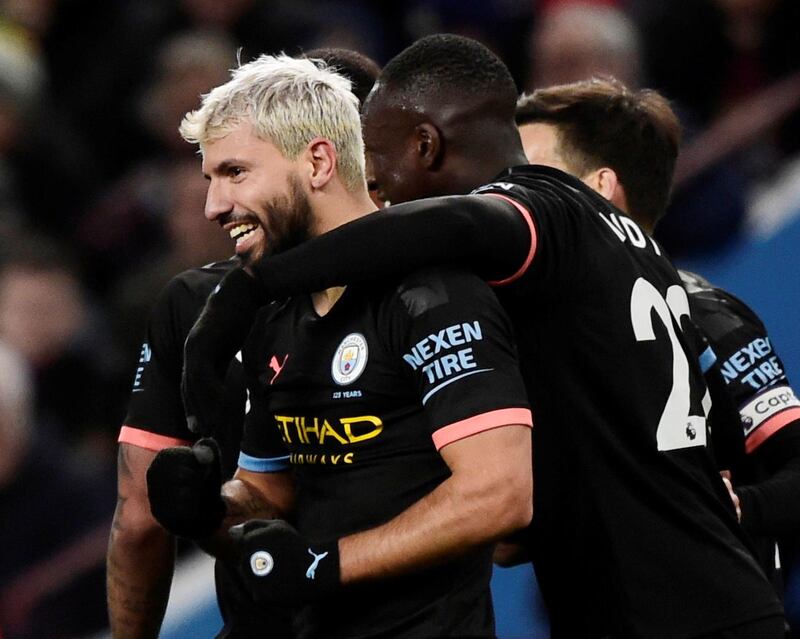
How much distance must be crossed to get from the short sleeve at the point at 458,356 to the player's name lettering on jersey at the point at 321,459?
0.56 ft

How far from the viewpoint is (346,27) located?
690cm

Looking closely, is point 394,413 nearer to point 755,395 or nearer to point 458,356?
point 458,356

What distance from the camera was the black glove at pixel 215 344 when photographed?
2.68 m

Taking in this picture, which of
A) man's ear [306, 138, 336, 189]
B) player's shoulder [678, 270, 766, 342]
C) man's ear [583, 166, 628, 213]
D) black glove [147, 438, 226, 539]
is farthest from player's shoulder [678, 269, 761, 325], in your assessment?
black glove [147, 438, 226, 539]

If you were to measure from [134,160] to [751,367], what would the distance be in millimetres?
3897

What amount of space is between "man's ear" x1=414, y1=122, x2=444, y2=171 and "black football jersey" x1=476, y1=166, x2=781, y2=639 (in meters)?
0.29

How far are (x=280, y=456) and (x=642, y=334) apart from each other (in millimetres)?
725

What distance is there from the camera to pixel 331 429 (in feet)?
8.97

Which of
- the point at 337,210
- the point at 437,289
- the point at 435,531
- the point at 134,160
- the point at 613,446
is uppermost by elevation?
the point at 134,160

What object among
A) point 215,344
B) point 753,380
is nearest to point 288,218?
point 215,344

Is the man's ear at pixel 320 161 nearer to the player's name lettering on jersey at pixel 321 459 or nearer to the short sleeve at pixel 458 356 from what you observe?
the short sleeve at pixel 458 356

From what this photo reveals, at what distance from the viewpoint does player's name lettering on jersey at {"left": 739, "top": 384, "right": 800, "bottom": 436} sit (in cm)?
344

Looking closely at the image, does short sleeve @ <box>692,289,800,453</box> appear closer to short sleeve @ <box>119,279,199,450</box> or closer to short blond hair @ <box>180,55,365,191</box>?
A: short blond hair @ <box>180,55,365,191</box>

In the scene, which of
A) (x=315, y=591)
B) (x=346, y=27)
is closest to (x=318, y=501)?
(x=315, y=591)
